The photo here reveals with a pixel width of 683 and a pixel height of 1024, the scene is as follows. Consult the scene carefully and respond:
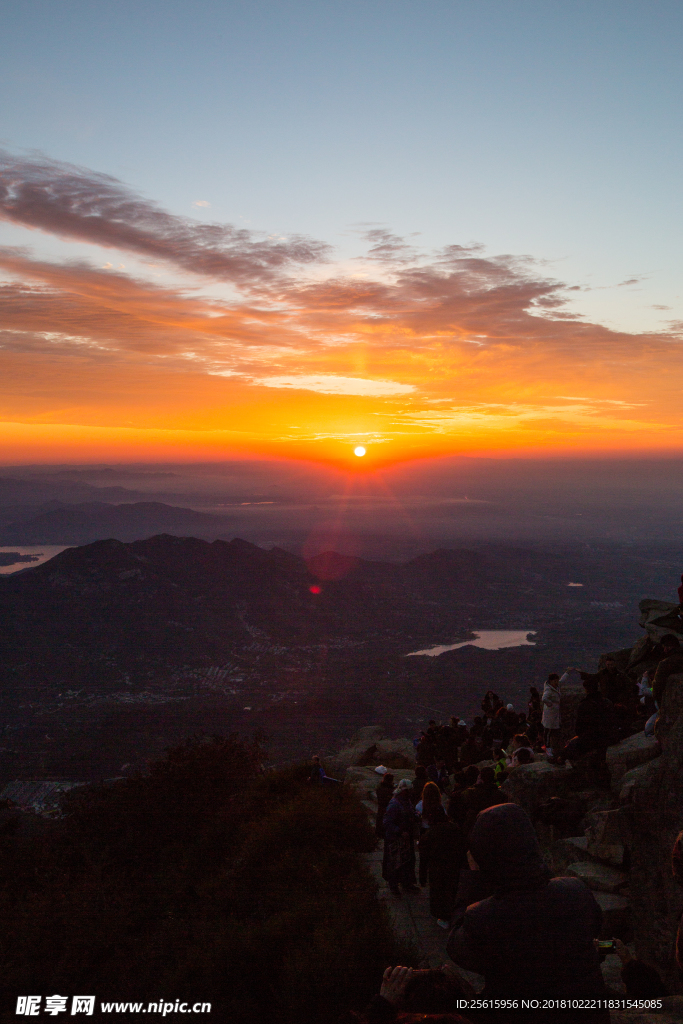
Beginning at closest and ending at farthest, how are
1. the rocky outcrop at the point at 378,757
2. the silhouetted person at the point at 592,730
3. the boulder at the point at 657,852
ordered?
the boulder at the point at 657,852
the silhouetted person at the point at 592,730
the rocky outcrop at the point at 378,757

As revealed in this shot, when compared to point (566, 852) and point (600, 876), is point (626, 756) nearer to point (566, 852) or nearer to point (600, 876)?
point (566, 852)

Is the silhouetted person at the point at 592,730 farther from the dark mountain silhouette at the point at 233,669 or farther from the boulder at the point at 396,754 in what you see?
the dark mountain silhouette at the point at 233,669

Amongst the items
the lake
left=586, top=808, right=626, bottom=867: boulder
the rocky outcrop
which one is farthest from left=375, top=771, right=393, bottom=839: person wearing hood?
the lake

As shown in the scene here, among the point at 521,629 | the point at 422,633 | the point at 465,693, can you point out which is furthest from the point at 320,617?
the point at 465,693

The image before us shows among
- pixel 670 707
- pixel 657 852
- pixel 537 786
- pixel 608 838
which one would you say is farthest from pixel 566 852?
pixel 670 707

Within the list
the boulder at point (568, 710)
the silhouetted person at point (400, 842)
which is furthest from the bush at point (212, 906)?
the boulder at point (568, 710)

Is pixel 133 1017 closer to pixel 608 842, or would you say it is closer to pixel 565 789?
pixel 608 842
